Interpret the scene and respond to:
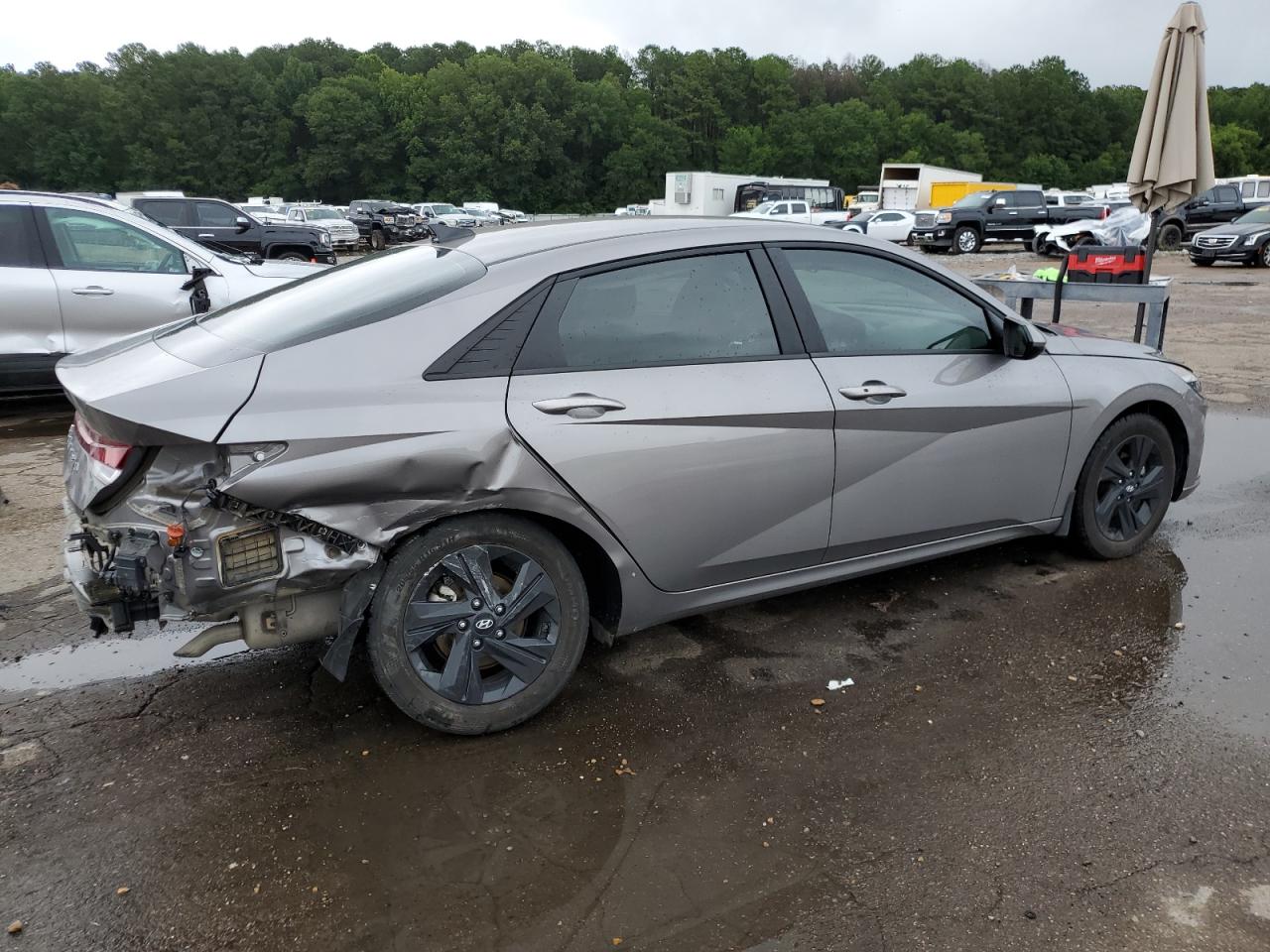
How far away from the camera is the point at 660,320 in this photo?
327cm

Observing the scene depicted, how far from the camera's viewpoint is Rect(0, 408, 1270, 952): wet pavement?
230cm

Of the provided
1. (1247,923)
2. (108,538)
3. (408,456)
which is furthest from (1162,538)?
(108,538)

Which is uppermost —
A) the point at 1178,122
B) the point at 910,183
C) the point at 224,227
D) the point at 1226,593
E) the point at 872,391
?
the point at 910,183

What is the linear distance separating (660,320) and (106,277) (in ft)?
19.6

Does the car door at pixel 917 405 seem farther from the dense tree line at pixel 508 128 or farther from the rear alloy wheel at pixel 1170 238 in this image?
the dense tree line at pixel 508 128

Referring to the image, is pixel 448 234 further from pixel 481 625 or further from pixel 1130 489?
pixel 1130 489

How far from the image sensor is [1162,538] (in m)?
4.85

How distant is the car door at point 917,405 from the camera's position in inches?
139

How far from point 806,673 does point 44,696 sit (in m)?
2.76

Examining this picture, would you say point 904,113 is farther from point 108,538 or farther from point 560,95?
point 108,538

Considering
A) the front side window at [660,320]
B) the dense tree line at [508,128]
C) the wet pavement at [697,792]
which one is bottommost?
the wet pavement at [697,792]

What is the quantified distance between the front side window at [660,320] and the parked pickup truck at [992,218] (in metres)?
26.6

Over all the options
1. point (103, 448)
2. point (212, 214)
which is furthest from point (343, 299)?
point (212, 214)

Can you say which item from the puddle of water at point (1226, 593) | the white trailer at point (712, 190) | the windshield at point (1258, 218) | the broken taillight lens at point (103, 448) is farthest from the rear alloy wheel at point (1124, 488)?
the white trailer at point (712, 190)
